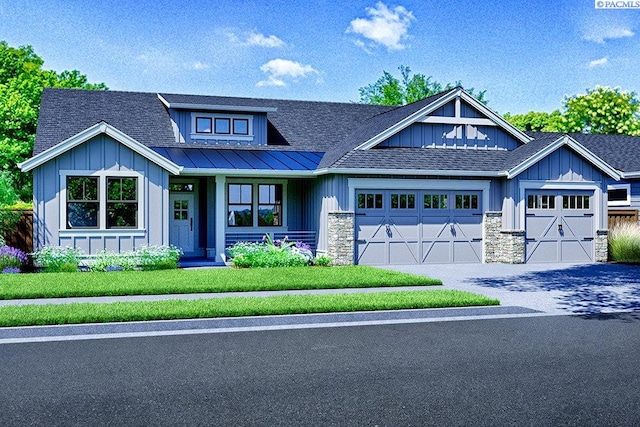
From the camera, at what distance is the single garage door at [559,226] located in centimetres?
2106

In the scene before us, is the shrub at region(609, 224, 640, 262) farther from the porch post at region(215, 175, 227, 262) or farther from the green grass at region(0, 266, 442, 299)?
the porch post at region(215, 175, 227, 262)

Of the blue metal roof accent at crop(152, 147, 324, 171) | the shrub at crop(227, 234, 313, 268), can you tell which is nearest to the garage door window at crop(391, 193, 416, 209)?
the blue metal roof accent at crop(152, 147, 324, 171)

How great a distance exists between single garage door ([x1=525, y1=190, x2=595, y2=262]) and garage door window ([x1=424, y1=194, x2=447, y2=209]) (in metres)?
2.87

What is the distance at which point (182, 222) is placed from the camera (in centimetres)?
2164

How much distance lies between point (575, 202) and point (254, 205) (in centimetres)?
1108

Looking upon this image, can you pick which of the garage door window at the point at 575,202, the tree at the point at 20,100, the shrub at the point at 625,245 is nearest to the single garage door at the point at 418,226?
the garage door window at the point at 575,202

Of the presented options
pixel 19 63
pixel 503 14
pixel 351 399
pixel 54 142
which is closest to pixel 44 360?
pixel 351 399

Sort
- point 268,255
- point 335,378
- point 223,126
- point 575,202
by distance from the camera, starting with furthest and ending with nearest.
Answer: point 223,126
point 575,202
point 268,255
point 335,378

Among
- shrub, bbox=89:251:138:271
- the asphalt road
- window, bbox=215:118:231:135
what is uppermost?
window, bbox=215:118:231:135

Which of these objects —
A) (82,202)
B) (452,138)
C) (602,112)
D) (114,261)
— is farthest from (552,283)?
(602,112)

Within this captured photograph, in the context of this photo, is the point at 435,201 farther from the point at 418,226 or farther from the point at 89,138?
the point at 89,138

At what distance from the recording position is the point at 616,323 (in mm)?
10203

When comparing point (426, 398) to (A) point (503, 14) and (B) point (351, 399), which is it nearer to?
(B) point (351, 399)

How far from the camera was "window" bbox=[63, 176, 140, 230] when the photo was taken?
18266 mm
